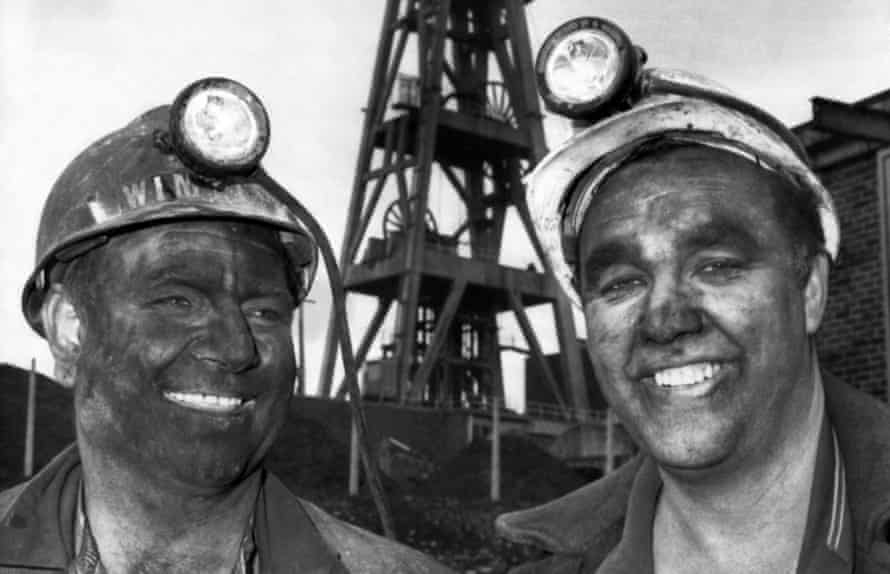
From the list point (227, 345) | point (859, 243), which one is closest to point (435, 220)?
point (859, 243)

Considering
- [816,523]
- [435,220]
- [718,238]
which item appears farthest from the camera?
[435,220]

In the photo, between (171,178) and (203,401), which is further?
(171,178)

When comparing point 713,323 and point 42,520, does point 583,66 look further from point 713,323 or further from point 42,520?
point 42,520

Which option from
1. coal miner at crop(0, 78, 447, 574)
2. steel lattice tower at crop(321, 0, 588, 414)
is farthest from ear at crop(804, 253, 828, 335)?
steel lattice tower at crop(321, 0, 588, 414)

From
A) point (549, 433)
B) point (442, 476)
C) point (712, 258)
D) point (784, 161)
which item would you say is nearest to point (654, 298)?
point (712, 258)

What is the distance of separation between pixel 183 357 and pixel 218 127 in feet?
2.32

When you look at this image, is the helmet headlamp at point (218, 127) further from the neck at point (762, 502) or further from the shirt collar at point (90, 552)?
the neck at point (762, 502)

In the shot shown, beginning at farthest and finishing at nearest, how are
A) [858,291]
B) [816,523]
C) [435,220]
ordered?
1. [435,220]
2. [858,291]
3. [816,523]

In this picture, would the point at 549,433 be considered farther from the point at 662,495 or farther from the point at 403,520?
the point at 662,495

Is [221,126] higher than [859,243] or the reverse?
the reverse

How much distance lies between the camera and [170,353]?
3.34 m

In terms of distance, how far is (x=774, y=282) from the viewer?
10.3 feet

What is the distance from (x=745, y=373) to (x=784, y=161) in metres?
0.61

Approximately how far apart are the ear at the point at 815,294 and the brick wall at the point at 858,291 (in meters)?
8.74
